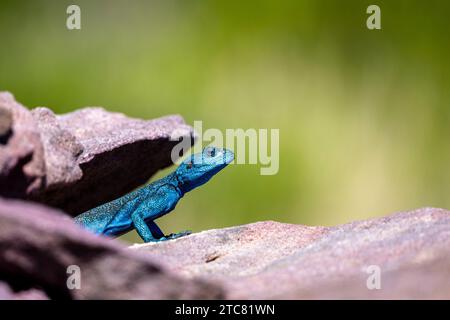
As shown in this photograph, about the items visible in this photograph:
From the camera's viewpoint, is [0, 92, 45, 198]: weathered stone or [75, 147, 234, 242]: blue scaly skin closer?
[0, 92, 45, 198]: weathered stone

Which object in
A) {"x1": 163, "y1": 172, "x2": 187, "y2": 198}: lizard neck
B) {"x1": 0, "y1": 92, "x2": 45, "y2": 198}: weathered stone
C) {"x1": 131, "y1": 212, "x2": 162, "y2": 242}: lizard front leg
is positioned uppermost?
{"x1": 0, "y1": 92, "x2": 45, "y2": 198}: weathered stone

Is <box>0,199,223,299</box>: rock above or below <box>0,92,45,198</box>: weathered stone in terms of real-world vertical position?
below

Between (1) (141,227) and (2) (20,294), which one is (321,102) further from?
(2) (20,294)

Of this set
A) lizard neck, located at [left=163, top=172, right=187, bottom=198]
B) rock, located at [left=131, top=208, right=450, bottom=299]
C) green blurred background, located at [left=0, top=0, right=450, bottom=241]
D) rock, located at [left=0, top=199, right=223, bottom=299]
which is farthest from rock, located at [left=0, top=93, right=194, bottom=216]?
green blurred background, located at [left=0, top=0, right=450, bottom=241]

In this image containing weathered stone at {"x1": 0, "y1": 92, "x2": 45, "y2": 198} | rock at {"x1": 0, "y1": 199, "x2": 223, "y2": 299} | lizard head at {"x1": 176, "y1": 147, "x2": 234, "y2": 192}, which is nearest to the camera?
rock at {"x1": 0, "y1": 199, "x2": 223, "y2": 299}

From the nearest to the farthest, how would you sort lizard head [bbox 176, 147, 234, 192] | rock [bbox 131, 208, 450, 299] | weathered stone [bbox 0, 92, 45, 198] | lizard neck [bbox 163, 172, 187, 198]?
1. rock [bbox 131, 208, 450, 299]
2. weathered stone [bbox 0, 92, 45, 198]
3. lizard head [bbox 176, 147, 234, 192]
4. lizard neck [bbox 163, 172, 187, 198]

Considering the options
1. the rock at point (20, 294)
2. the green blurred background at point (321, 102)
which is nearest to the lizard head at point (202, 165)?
the rock at point (20, 294)

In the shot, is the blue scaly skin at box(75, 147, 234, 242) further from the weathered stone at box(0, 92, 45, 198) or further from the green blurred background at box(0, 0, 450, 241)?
the green blurred background at box(0, 0, 450, 241)
